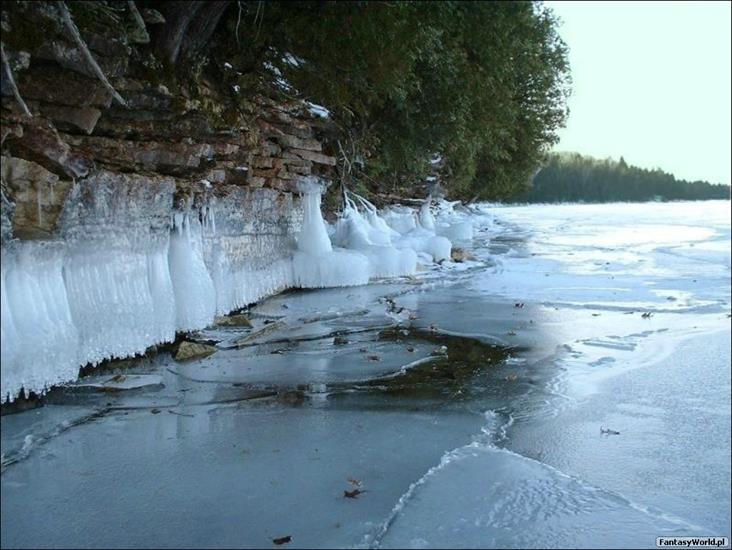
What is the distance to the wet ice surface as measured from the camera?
141 inches

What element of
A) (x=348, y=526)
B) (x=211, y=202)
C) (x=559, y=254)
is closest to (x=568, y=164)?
(x=559, y=254)

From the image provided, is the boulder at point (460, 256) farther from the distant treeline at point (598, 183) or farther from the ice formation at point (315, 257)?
the distant treeline at point (598, 183)

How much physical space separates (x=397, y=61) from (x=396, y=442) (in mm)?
4773

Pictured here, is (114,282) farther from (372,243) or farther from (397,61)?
(372,243)

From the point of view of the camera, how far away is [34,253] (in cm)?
566

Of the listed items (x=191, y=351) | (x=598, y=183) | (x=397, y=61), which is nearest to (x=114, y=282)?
(x=191, y=351)

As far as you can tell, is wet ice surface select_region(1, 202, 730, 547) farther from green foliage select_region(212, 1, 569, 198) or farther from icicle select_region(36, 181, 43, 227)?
green foliage select_region(212, 1, 569, 198)

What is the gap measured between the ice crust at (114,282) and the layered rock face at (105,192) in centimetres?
2

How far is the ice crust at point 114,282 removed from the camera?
5.44 meters

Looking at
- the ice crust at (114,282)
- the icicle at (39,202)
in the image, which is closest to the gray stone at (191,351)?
the ice crust at (114,282)

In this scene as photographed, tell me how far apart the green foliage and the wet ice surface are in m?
3.38

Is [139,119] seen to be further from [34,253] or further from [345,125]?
[345,125]

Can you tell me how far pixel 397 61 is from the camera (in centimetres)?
786

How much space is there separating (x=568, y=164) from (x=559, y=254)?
60.8 meters
